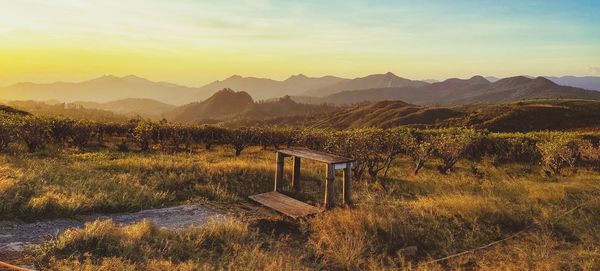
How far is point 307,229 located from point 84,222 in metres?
4.70

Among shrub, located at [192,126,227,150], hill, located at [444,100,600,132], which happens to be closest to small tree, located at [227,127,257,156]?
shrub, located at [192,126,227,150]

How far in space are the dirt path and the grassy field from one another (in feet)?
1.59

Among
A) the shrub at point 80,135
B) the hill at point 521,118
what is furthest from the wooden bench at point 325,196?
the hill at point 521,118

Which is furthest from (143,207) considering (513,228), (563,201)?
(563,201)

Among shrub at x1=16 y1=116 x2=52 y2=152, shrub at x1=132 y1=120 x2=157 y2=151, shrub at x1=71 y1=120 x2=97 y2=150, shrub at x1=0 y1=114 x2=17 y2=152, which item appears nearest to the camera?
shrub at x1=0 y1=114 x2=17 y2=152

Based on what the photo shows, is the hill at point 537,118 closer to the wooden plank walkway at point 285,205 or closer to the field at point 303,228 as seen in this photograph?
the field at point 303,228

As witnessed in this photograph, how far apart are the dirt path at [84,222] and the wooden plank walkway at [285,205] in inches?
57.5

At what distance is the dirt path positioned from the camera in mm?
7738

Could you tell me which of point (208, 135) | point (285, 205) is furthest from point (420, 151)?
point (208, 135)

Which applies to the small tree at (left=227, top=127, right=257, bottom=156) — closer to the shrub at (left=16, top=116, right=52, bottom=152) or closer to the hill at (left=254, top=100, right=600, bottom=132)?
the shrub at (left=16, top=116, right=52, bottom=152)

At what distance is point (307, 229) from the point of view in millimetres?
9695

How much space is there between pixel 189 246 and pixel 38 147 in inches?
794

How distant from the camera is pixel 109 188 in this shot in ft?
39.8

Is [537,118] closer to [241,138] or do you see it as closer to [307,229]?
[241,138]
